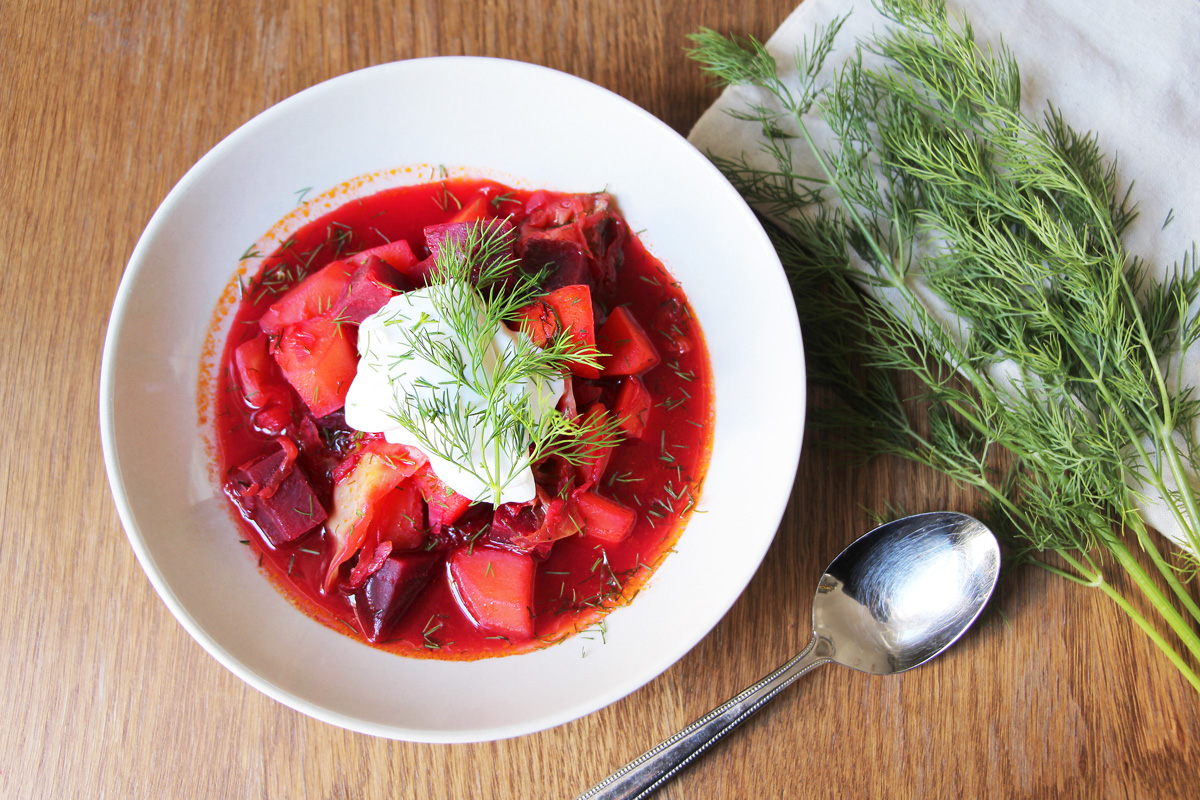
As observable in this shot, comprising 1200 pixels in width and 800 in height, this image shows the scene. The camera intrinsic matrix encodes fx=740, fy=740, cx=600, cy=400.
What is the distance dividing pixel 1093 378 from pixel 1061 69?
1.18 meters

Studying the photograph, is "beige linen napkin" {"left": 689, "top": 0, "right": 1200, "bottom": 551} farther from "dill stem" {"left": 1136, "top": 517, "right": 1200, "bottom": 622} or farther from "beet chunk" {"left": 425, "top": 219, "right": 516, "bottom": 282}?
"beet chunk" {"left": 425, "top": 219, "right": 516, "bottom": 282}

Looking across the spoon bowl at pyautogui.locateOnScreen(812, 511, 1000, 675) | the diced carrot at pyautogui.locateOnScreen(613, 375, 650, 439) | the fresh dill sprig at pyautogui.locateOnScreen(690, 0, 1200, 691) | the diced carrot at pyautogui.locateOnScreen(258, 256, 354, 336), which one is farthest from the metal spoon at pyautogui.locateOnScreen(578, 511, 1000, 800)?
the diced carrot at pyautogui.locateOnScreen(258, 256, 354, 336)

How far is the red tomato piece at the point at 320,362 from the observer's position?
2.47 metres

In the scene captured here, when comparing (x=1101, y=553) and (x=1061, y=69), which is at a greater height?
(x=1061, y=69)

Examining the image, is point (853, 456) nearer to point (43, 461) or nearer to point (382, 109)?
point (382, 109)

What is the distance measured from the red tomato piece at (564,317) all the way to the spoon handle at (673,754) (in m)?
1.35

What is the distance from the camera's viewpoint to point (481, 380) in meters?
2.26

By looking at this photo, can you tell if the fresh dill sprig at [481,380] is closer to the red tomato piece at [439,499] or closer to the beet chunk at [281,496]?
the red tomato piece at [439,499]

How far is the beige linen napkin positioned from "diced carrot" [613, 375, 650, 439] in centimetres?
95

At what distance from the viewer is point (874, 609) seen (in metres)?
2.69

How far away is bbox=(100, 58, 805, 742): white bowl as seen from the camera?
7.75 ft

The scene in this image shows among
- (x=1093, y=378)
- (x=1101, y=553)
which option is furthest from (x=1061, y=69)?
(x=1101, y=553)

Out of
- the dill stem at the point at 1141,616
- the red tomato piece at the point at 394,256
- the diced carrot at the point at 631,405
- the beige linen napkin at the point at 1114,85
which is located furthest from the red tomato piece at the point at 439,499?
the dill stem at the point at 1141,616

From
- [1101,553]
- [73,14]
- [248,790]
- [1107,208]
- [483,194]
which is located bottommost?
[248,790]
